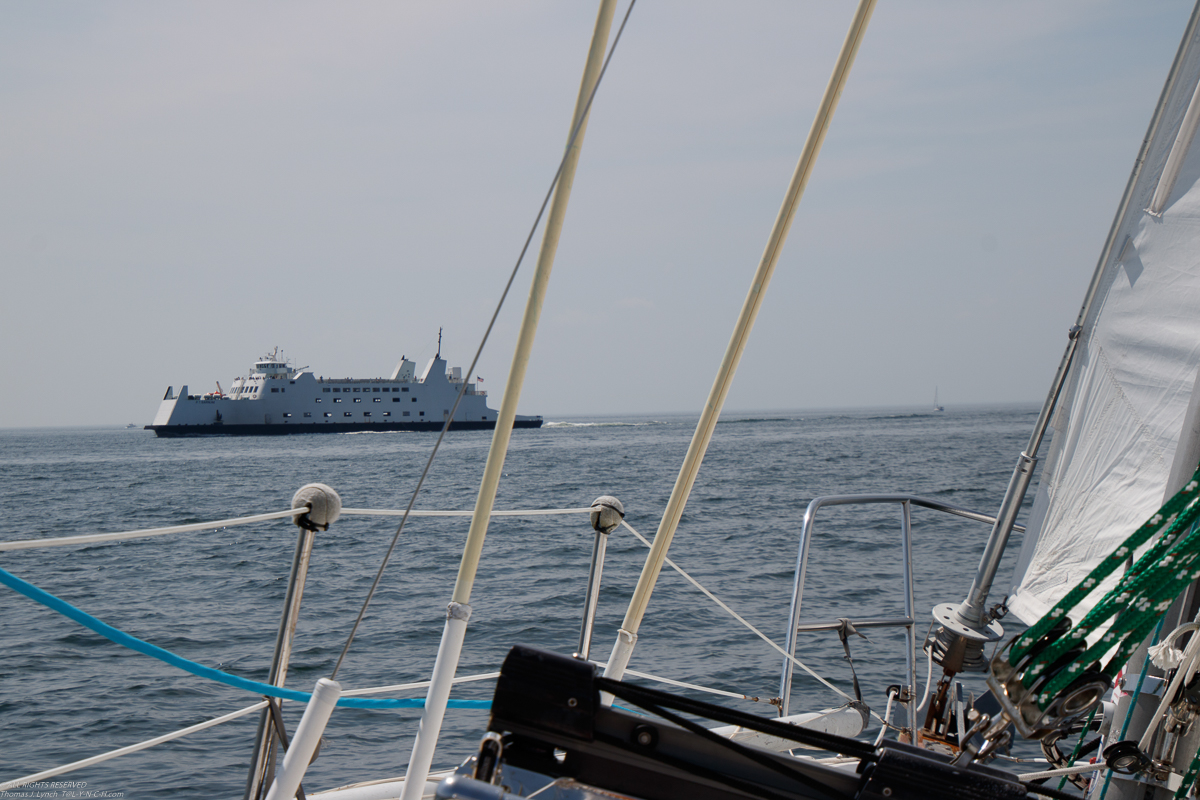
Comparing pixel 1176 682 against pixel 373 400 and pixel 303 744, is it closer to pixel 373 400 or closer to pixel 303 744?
pixel 303 744

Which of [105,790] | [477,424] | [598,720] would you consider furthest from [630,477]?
[477,424]

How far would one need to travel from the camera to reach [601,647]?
9078 mm

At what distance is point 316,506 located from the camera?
6.56ft

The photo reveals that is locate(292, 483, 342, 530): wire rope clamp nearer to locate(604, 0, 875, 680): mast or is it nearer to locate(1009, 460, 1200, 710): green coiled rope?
locate(604, 0, 875, 680): mast

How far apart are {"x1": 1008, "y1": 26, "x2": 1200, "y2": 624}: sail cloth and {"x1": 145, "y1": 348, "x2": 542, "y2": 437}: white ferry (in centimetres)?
6511

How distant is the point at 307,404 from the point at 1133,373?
226 feet

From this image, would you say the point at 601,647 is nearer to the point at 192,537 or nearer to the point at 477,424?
the point at 192,537

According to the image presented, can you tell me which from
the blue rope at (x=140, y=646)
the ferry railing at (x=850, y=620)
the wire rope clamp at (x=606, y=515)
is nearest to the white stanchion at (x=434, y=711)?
the blue rope at (x=140, y=646)

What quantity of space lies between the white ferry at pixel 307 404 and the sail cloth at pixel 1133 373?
65.1 m

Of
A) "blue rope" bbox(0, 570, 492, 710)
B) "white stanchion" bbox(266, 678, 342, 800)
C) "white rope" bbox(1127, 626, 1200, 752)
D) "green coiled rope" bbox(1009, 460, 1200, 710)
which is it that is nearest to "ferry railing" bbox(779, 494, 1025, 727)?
"white rope" bbox(1127, 626, 1200, 752)

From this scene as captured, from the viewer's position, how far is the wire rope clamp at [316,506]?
1.97 m

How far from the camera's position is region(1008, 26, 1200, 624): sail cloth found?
9.32ft

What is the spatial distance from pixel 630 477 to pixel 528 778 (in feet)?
107

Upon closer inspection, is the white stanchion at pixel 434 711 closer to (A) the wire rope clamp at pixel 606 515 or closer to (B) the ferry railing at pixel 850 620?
(A) the wire rope clamp at pixel 606 515
